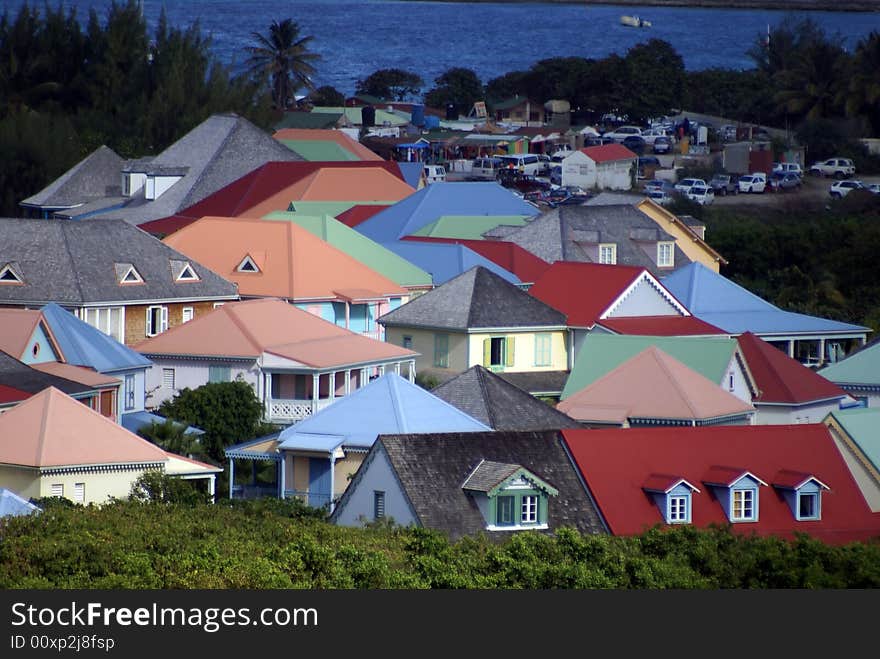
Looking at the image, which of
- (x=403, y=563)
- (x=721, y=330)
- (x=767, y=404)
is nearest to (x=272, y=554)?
(x=403, y=563)

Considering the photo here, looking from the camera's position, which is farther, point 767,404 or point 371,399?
point 767,404

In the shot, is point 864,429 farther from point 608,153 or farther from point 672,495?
point 608,153

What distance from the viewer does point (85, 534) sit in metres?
27.6

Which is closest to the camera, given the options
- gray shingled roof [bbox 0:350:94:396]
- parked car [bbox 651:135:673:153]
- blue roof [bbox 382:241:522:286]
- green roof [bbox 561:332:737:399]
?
gray shingled roof [bbox 0:350:94:396]

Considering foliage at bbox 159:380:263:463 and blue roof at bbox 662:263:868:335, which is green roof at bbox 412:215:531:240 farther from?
foliage at bbox 159:380:263:463

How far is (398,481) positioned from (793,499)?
7.40 meters

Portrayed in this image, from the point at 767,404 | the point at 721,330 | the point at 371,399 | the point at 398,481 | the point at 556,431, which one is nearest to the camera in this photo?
the point at 398,481

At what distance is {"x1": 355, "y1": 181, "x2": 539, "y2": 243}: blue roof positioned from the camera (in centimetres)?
6856

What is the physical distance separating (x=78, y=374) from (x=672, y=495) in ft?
47.4

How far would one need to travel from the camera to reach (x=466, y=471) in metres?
34.5

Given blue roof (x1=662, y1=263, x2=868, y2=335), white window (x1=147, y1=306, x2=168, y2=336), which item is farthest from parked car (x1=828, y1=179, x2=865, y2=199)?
white window (x1=147, y1=306, x2=168, y2=336)

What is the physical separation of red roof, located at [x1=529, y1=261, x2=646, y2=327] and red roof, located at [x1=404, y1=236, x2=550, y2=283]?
3981 millimetres

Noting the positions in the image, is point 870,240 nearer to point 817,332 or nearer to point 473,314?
point 817,332

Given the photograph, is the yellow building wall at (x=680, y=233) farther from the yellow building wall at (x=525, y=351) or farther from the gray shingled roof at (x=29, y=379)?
the gray shingled roof at (x=29, y=379)
